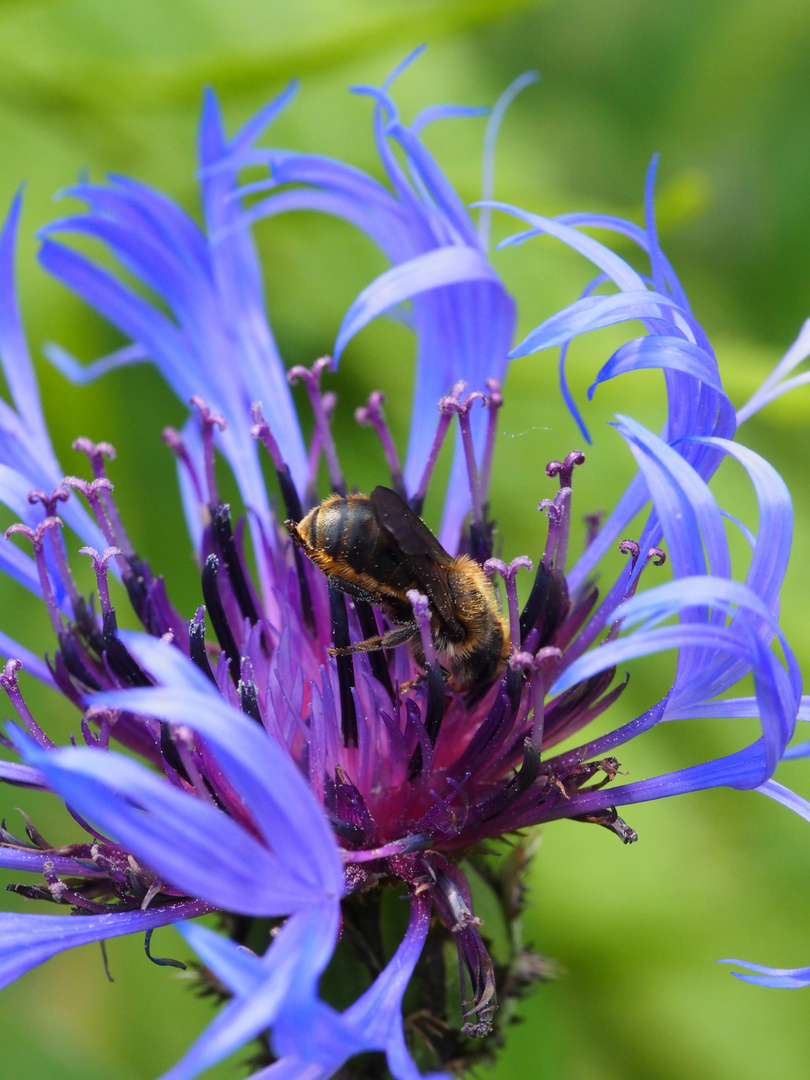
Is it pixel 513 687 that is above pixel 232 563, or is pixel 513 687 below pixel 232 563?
below

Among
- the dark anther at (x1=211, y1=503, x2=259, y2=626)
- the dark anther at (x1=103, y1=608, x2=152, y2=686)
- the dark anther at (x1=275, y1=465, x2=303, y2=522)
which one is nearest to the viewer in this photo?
the dark anther at (x1=103, y1=608, x2=152, y2=686)

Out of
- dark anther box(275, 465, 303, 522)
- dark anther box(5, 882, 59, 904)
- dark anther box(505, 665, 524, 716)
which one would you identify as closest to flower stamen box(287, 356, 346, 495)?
dark anther box(275, 465, 303, 522)

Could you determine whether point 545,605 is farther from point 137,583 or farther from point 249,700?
point 137,583

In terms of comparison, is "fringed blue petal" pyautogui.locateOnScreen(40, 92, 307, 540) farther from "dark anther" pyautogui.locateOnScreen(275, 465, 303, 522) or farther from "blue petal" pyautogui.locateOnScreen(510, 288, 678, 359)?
"blue petal" pyautogui.locateOnScreen(510, 288, 678, 359)

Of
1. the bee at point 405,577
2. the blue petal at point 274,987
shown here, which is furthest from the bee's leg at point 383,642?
the blue petal at point 274,987

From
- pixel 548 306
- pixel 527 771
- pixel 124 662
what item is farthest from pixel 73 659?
pixel 548 306

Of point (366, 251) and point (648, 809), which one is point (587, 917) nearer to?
point (648, 809)
